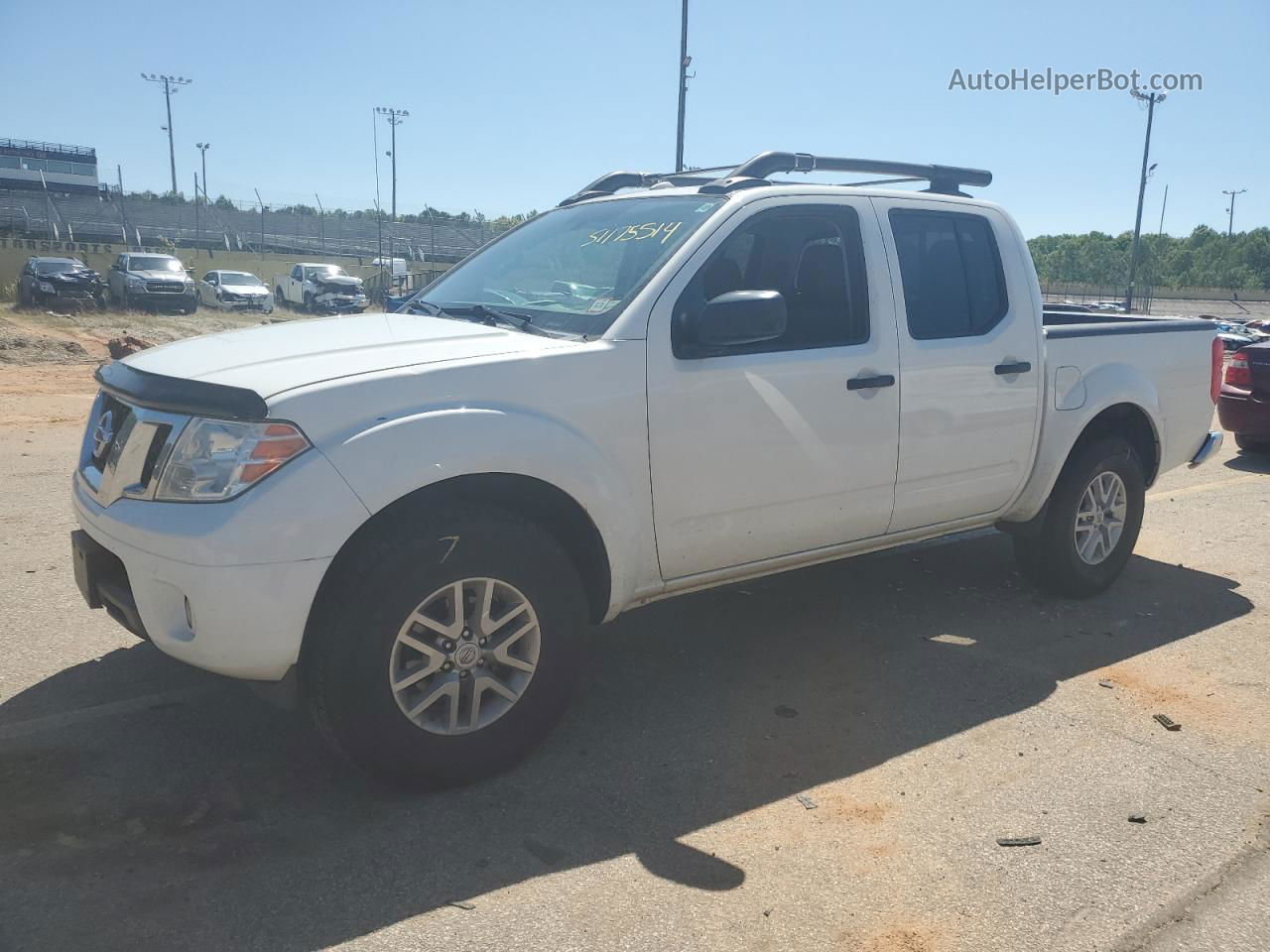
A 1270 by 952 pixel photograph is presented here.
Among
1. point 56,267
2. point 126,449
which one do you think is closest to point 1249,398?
point 126,449

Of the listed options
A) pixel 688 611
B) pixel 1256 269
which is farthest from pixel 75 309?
pixel 1256 269

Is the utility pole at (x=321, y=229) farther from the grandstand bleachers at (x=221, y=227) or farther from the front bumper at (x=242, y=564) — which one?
the front bumper at (x=242, y=564)

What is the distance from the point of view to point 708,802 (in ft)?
10.8

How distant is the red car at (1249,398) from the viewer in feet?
32.1

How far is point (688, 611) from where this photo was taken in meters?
5.14

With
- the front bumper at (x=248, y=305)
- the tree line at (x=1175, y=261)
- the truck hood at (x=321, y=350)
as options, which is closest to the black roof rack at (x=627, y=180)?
the truck hood at (x=321, y=350)

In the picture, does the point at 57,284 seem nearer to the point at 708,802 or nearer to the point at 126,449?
the point at 126,449

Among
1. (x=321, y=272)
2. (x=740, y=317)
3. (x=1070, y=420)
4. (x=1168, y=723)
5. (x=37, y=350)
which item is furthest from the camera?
(x=321, y=272)

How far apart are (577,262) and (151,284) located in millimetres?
26822

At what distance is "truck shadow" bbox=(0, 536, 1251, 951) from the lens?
107 inches

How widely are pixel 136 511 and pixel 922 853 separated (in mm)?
2478

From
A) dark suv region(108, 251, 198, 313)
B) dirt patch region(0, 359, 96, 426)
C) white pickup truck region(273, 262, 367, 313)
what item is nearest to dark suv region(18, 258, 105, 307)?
dark suv region(108, 251, 198, 313)

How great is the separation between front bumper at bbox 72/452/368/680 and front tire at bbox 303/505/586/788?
0.42 feet

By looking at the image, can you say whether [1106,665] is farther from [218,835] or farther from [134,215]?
[134,215]
